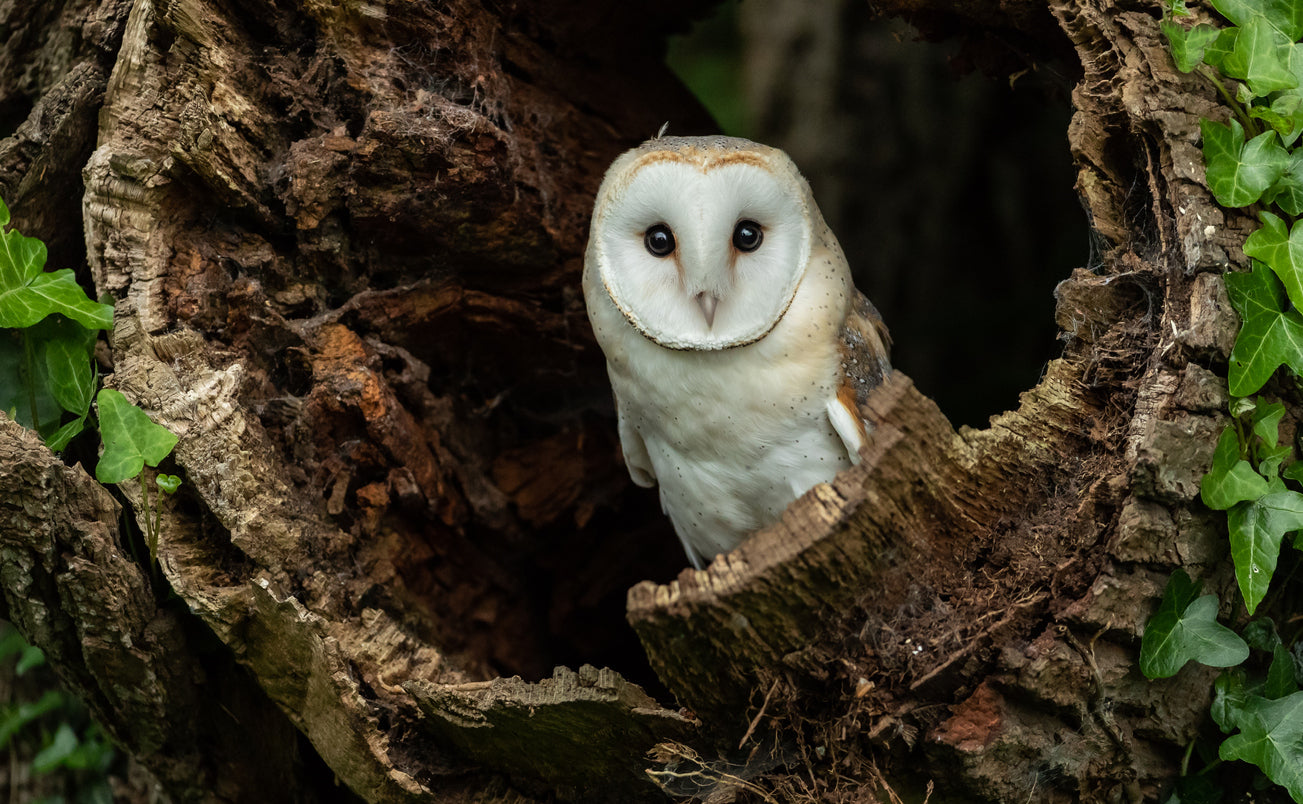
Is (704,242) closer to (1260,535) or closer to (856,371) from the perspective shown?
(856,371)

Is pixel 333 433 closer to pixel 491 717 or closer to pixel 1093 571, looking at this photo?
pixel 491 717

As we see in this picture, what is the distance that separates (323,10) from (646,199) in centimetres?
77

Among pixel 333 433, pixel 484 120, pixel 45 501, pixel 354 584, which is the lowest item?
pixel 354 584

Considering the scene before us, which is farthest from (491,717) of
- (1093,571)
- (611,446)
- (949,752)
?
(611,446)

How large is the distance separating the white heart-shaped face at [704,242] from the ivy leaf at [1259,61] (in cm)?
79

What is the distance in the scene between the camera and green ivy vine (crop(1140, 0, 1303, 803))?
147cm

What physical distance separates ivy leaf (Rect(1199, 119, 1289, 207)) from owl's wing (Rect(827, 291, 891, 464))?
2.40 ft

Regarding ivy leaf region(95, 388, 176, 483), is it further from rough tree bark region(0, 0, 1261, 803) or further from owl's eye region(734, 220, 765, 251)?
owl's eye region(734, 220, 765, 251)

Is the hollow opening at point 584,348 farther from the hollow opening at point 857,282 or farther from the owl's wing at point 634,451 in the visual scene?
the owl's wing at point 634,451

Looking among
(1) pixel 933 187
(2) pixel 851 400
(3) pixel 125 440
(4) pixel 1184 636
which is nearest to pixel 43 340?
(3) pixel 125 440

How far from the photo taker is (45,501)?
1662 mm

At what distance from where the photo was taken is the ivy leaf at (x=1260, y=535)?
144cm

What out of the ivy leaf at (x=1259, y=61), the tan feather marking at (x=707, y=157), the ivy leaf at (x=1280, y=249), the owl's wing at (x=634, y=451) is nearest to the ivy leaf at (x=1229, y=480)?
the ivy leaf at (x=1280, y=249)

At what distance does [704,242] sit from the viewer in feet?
6.17
